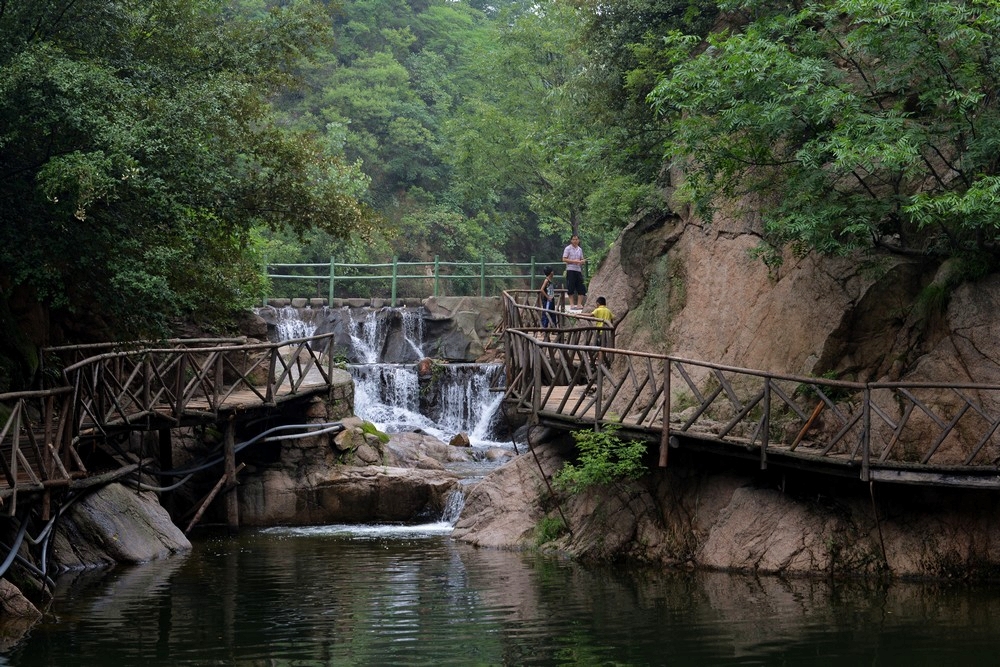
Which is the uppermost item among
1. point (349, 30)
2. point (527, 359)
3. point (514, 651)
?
point (349, 30)

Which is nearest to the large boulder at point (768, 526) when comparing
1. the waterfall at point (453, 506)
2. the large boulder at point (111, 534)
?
the waterfall at point (453, 506)

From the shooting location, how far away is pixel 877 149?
12812 millimetres

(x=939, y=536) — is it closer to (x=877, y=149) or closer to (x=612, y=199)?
(x=877, y=149)

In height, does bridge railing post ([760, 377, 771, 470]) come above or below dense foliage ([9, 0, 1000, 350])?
below

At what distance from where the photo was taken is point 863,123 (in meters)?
13.5

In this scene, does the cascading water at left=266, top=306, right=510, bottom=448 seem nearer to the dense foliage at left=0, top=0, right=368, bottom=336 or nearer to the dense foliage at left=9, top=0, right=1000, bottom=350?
the dense foliage at left=9, top=0, right=1000, bottom=350

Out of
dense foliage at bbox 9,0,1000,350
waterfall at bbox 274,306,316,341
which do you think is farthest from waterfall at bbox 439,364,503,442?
dense foliage at bbox 9,0,1000,350

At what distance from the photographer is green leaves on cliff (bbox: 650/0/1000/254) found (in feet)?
43.1

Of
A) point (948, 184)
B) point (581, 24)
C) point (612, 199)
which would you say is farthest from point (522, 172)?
point (948, 184)

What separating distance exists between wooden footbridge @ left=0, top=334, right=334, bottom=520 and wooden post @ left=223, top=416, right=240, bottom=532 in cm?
7

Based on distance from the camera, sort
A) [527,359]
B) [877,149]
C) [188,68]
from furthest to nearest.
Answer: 1. [188,68]
2. [527,359]
3. [877,149]

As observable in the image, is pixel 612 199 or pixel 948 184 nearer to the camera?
pixel 948 184

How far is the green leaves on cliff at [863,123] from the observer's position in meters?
13.1

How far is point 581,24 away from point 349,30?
88.8ft
